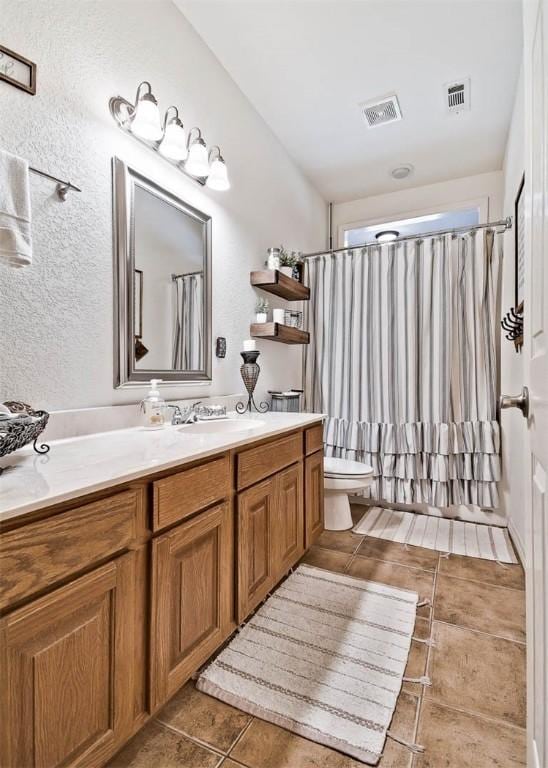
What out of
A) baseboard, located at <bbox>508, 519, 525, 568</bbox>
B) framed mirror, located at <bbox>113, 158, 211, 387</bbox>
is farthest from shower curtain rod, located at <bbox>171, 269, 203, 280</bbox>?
baseboard, located at <bbox>508, 519, 525, 568</bbox>

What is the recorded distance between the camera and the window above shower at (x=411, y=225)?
120 inches

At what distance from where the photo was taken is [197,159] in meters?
1.75

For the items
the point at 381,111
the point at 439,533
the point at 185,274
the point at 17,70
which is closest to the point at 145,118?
the point at 17,70

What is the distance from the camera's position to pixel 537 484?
30.0 inches

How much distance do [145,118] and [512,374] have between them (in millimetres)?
2295

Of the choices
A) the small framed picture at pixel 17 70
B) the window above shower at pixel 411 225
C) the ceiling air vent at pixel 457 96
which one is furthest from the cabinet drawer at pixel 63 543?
the window above shower at pixel 411 225

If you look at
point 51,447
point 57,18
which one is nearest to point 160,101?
point 57,18

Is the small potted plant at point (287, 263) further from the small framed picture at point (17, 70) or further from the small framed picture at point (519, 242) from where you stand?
the small framed picture at point (17, 70)

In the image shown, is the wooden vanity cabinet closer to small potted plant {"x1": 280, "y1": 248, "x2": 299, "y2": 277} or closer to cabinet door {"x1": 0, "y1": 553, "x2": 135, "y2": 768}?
cabinet door {"x1": 0, "y1": 553, "x2": 135, "y2": 768}

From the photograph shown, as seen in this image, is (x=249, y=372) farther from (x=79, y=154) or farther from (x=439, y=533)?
(x=439, y=533)

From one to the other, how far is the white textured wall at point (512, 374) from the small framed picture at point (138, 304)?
1.92 m

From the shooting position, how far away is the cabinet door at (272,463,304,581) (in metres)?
1.59

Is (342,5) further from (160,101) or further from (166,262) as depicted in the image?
(166,262)

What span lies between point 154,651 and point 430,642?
1.08 metres
